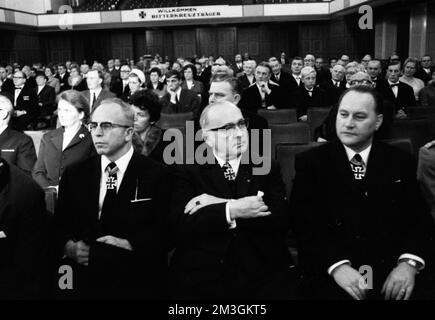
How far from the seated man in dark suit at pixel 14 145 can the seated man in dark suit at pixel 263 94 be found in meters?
3.12

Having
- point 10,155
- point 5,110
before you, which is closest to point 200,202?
point 10,155

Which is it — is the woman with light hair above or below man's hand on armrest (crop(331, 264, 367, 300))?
above

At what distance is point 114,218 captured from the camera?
2213mm

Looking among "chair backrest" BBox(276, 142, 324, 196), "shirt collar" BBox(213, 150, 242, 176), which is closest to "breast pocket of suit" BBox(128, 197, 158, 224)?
"shirt collar" BBox(213, 150, 242, 176)

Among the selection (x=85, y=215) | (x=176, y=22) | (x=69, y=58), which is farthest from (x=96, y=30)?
(x=85, y=215)

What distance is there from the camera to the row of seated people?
201 centimetres

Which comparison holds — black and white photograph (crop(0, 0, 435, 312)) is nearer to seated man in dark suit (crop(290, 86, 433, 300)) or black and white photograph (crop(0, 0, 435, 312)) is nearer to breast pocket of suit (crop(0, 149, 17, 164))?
seated man in dark suit (crop(290, 86, 433, 300))

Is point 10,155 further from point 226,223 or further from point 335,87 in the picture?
point 335,87

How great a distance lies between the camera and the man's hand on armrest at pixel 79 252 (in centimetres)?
→ 218

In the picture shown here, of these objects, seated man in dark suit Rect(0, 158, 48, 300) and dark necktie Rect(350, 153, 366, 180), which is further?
dark necktie Rect(350, 153, 366, 180)

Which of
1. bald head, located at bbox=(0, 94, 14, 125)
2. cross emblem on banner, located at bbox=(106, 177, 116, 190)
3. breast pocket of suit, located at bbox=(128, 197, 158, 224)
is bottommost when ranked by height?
breast pocket of suit, located at bbox=(128, 197, 158, 224)

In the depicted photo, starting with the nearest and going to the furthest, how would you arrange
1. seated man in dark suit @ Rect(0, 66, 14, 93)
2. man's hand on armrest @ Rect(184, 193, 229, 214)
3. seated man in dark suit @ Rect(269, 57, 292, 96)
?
man's hand on armrest @ Rect(184, 193, 229, 214) < seated man in dark suit @ Rect(269, 57, 292, 96) < seated man in dark suit @ Rect(0, 66, 14, 93)

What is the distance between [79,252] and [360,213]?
54.3 inches
